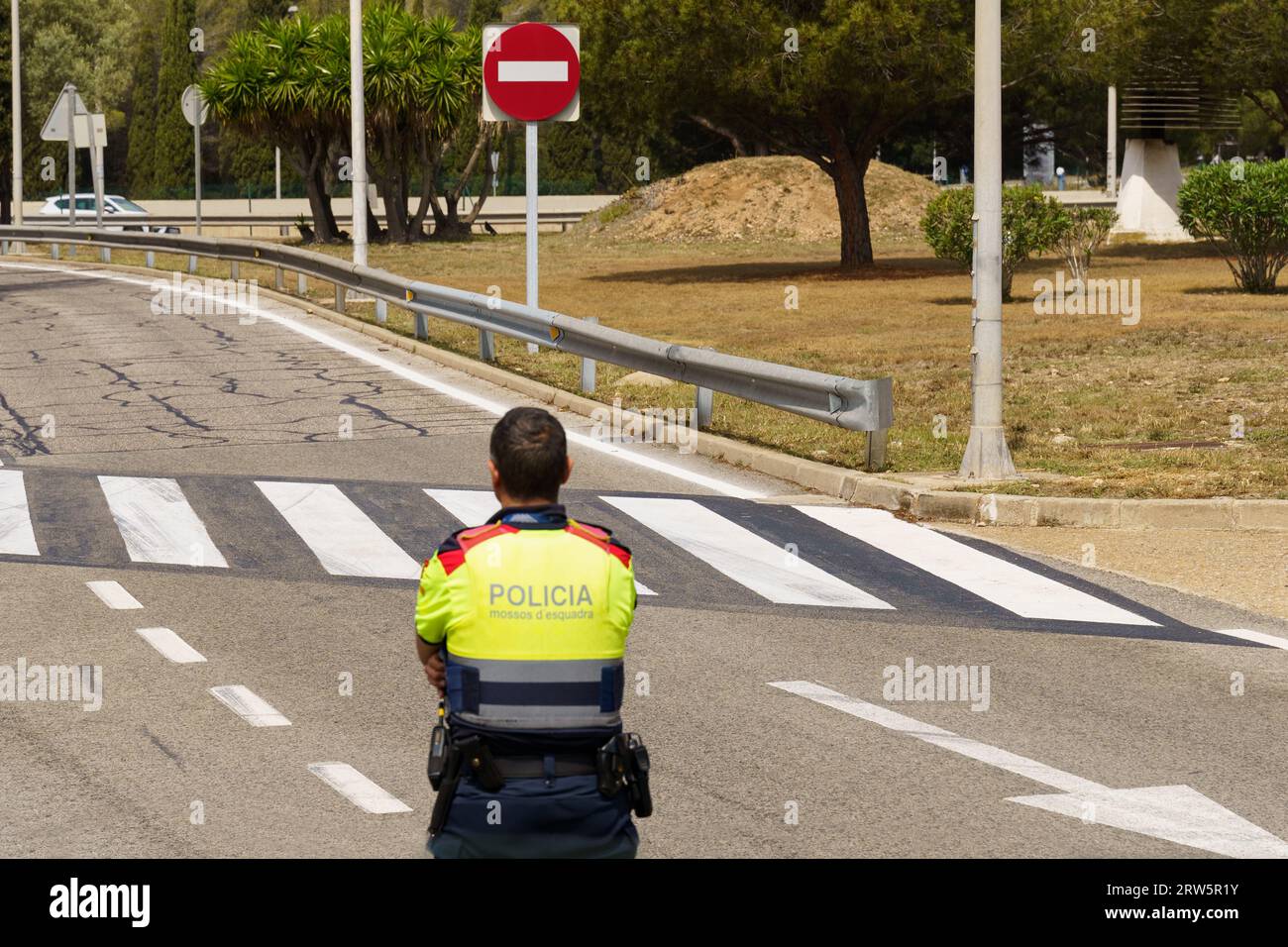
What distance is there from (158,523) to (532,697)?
863 cm

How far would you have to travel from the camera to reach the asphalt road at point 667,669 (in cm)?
660

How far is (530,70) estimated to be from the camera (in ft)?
67.3

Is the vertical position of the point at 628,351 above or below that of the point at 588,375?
above

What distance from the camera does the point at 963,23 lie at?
34.9 meters

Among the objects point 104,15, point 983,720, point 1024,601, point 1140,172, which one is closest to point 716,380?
point 1024,601

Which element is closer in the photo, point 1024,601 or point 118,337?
point 1024,601

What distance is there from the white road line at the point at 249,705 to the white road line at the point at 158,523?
285 centimetres

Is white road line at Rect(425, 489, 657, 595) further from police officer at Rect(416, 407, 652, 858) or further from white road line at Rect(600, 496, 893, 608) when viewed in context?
police officer at Rect(416, 407, 652, 858)

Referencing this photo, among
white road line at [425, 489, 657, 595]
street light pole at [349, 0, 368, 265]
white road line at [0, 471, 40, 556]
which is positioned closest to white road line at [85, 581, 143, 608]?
white road line at [0, 471, 40, 556]

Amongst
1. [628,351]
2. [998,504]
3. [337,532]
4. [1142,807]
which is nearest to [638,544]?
[337,532]

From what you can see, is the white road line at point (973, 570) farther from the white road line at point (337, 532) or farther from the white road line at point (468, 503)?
the white road line at point (337, 532)

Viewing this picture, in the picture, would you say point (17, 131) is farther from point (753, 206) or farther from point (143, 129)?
point (143, 129)
